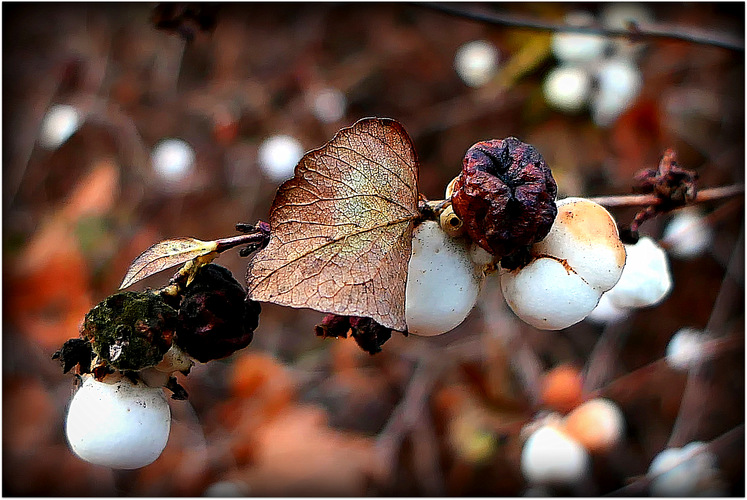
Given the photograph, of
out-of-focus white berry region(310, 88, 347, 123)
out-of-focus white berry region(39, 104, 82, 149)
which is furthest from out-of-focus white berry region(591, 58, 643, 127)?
out-of-focus white berry region(39, 104, 82, 149)

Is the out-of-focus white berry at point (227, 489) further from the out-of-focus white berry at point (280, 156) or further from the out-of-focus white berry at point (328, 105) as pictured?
the out-of-focus white berry at point (328, 105)

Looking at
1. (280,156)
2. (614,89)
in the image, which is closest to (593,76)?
(614,89)

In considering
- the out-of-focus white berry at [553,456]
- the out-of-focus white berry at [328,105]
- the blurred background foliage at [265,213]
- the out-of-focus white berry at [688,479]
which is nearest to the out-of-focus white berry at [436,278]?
the out-of-focus white berry at [553,456]

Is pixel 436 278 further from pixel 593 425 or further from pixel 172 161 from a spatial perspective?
pixel 172 161

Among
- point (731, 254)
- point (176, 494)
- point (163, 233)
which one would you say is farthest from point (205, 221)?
point (731, 254)

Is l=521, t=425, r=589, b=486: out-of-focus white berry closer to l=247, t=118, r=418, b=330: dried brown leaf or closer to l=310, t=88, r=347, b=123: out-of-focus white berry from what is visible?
l=247, t=118, r=418, b=330: dried brown leaf

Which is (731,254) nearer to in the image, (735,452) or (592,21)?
(735,452)
